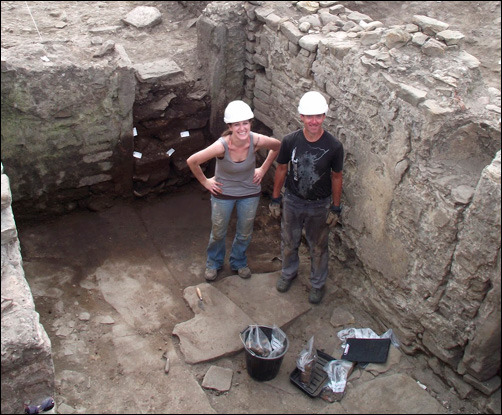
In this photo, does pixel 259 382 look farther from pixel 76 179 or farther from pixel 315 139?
pixel 76 179

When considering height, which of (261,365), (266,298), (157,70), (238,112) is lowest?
(266,298)

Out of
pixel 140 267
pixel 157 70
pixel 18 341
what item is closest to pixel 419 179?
pixel 140 267

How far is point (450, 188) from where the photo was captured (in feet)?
14.4

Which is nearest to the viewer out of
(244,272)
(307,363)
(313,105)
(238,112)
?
(313,105)

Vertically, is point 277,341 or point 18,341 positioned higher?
point 18,341

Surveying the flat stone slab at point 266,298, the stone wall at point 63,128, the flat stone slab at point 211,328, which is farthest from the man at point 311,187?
the stone wall at point 63,128

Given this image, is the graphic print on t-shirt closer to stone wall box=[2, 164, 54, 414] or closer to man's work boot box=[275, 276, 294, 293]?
man's work boot box=[275, 276, 294, 293]

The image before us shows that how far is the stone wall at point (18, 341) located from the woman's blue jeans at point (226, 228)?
1.86m

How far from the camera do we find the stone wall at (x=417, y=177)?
436 centimetres

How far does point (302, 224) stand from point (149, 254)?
6.07ft

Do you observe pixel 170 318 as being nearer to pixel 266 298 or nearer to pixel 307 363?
pixel 266 298

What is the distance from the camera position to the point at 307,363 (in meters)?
4.84

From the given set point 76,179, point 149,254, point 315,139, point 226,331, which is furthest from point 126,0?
point 226,331

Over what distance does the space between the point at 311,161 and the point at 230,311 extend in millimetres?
1632
